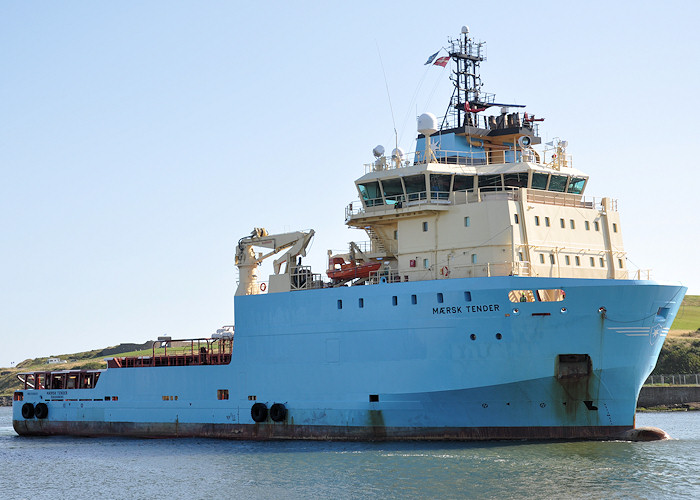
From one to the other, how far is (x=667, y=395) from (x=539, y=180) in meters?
25.5

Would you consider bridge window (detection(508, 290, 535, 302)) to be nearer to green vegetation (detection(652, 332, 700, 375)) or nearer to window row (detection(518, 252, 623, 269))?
window row (detection(518, 252, 623, 269))

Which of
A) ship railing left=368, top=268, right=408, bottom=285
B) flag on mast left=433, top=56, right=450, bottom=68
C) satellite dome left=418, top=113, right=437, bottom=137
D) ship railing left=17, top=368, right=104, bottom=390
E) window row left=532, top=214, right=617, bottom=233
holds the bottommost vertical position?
ship railing left=17, top=368, right=104, bottom=390

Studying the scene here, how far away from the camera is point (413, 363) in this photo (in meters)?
23.9

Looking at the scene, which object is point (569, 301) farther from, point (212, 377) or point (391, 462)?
point (212, 377)

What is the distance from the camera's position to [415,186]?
84.0ft

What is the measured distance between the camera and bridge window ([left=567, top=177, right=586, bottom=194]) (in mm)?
26350

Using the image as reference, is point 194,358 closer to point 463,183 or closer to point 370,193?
point 370,193

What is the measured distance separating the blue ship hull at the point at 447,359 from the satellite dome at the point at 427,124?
195 inches

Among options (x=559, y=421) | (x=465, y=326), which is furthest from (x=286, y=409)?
(x=559, y=421)

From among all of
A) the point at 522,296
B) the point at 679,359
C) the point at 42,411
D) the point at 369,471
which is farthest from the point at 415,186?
the point at 679,359

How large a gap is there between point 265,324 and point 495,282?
8147 mm

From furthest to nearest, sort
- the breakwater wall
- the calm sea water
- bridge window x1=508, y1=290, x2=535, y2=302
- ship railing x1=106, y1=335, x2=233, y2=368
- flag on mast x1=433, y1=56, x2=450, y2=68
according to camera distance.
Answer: the breakwater wall < ship railing x1=106, y1=335, x2=233, y2=368 < flag on mast x1=433, y1=56, x2=450, y2=68 < bridge window x1=508, y1=290, x2=535, y2=302 < the calm sea water

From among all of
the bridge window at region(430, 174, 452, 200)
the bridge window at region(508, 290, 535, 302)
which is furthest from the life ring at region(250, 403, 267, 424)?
the bridge window at region(508, 290, 535, 302)

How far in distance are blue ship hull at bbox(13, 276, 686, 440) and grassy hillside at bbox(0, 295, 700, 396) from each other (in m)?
21.7
